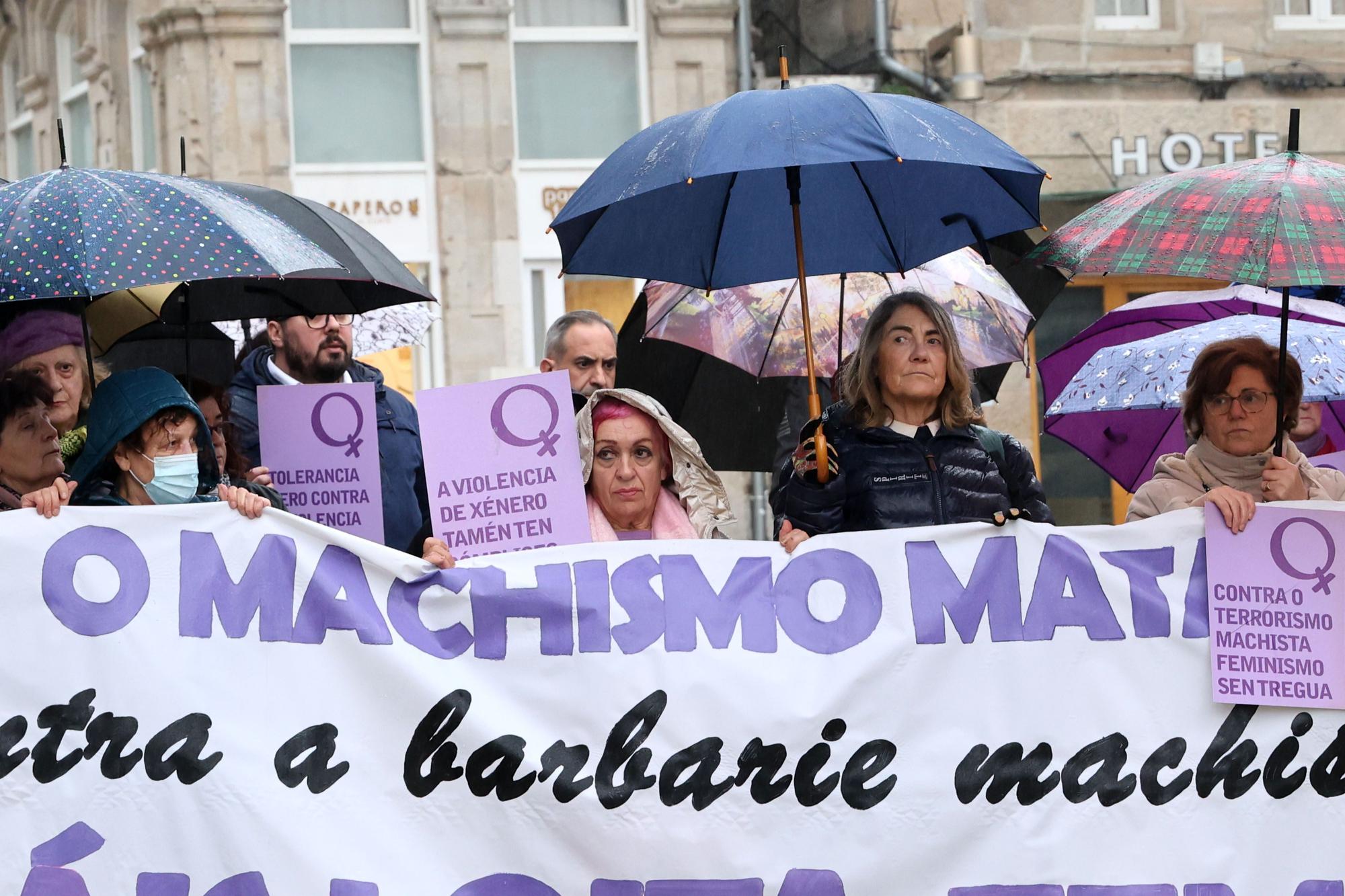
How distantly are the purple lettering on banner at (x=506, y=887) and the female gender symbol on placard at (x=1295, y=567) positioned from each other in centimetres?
195

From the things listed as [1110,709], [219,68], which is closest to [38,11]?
[219,68]

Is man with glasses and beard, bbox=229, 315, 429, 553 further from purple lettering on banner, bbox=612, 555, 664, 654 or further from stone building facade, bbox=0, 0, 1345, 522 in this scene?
stone building facade, bbox=0, 0, 1345, 522

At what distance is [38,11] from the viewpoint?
1670 cm

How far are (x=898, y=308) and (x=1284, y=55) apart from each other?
10.6m

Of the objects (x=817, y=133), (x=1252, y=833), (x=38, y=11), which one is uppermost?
(x=38, y=11)

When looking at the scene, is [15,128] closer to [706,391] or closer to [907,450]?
[706,391]

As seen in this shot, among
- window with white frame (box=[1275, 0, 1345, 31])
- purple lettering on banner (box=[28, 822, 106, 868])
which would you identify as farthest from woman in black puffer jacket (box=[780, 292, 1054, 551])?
window with white frame (box=[1275, 0, 1345, 31])

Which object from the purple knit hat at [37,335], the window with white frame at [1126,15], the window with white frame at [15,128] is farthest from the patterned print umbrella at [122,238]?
the window with white frame at [15,128]

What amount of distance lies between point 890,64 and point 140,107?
5606 millimetres

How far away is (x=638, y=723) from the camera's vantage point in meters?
4.81

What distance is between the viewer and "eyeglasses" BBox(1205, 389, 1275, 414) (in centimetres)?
530

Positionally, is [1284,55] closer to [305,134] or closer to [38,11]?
[305,134]

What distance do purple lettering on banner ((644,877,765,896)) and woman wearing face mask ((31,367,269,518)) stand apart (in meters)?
1.44

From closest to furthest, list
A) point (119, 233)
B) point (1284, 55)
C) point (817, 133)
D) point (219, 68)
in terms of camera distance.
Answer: point (119, 233) → point (817, 133) → point (219, 68) → point (1284, 55)
